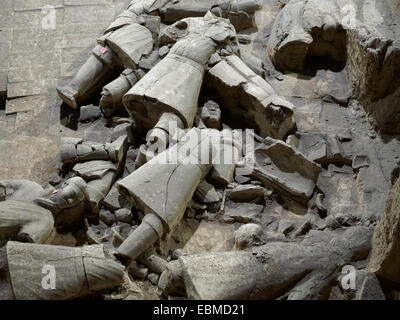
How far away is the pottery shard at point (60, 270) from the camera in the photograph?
3.57m

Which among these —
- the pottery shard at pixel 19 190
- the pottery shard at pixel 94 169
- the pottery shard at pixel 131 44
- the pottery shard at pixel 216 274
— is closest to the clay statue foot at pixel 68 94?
the pottery shard at pixel 131 44

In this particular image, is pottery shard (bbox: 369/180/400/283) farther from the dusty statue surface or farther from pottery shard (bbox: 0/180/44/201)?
pottery shard (bbox: 0/180/44/201)

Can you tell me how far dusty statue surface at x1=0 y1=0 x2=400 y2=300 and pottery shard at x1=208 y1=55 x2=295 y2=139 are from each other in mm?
15

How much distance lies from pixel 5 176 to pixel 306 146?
2626 mm

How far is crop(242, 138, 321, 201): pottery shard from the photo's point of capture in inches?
178

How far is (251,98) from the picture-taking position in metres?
4.89

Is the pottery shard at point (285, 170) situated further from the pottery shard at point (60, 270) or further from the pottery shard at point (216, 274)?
the pottery shard at point (60, 270)

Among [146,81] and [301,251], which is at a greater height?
[146,81]

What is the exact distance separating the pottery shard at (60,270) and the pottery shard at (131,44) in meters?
2.10

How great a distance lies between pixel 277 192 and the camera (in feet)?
15.1
